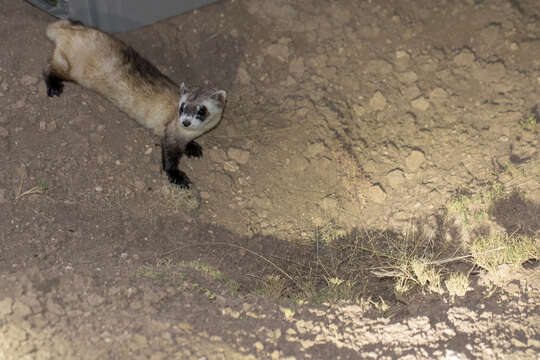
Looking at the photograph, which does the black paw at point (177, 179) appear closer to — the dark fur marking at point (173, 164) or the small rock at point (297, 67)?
the dark fur marking at point (173, 164)

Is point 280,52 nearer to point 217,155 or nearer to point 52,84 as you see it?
point 217,155

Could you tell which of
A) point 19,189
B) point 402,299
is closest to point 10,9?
point 19,189

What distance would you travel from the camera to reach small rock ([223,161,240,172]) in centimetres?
441

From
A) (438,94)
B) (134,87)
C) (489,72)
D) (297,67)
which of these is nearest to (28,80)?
(134,87)

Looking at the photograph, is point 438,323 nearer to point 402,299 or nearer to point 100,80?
point 402,299

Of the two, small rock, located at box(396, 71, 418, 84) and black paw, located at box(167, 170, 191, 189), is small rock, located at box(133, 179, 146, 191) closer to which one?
black paw, located at box(167, 170, 191, 189)

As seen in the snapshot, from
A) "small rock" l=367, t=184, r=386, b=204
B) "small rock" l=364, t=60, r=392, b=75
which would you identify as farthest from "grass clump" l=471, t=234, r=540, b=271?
"small rock" l=364, t=60, r=392, b=75

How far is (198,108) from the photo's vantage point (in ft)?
12.9

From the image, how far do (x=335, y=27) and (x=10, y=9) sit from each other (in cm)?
317

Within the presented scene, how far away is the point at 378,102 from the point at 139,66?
2.23 metres

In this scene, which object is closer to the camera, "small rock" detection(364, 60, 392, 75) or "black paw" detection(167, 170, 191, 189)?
"black paw" detection(167, 170, 191, 189)

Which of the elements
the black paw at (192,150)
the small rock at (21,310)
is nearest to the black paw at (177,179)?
the black paw at (192,150)

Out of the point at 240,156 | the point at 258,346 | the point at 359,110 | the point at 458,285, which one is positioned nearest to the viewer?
the point at 258,346

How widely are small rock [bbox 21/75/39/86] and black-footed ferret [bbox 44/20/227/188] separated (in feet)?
0.37
